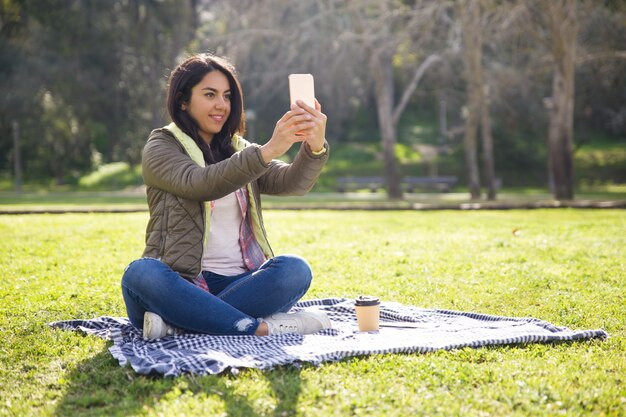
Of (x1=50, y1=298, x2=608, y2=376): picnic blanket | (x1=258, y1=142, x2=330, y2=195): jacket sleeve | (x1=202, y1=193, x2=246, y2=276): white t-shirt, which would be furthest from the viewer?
(x1=202, y1=193, x2=246, y2=276): white t-shirt

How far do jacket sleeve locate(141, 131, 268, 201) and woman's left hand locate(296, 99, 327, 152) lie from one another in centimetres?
30

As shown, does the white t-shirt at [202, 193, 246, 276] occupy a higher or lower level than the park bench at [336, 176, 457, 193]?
higher

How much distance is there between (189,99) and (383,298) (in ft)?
7.39

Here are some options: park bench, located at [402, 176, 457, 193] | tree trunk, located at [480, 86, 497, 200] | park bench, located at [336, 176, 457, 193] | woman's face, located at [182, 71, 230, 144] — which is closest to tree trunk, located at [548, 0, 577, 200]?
tree trunk, located at [480, 86, 497, 200]

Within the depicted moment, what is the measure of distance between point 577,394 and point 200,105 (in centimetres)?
253

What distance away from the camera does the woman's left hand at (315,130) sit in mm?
3914

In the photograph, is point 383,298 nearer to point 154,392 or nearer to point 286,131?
point 286,131

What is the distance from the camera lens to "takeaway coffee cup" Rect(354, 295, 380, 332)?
441cm

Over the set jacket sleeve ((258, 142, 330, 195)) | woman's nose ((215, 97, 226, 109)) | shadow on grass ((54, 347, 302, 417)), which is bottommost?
shadow on grass ((54, 347, 302, 417))

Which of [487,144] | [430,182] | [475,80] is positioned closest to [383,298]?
[475,80]

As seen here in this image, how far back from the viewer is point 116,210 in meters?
15.3

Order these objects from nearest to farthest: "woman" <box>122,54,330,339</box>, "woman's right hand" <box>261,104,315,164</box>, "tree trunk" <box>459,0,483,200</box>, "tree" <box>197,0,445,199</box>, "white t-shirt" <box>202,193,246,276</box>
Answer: "woman's right hand" <box>261,104,315,164</box> < "woman" <box>122,54,330,339</box> < "white t-shirt" <box>202,193,246,276</box> < "tree trunk" <box>459,0,483,200</box> < "tree" <box>197,0,445,199</box>

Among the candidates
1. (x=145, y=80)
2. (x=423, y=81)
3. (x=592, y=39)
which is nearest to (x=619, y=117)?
(x=592, y=39)

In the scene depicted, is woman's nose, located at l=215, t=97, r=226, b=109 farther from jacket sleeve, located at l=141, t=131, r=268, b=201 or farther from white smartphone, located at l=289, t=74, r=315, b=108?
white smartphone, located at l=289, t=74, r=315, b=108
